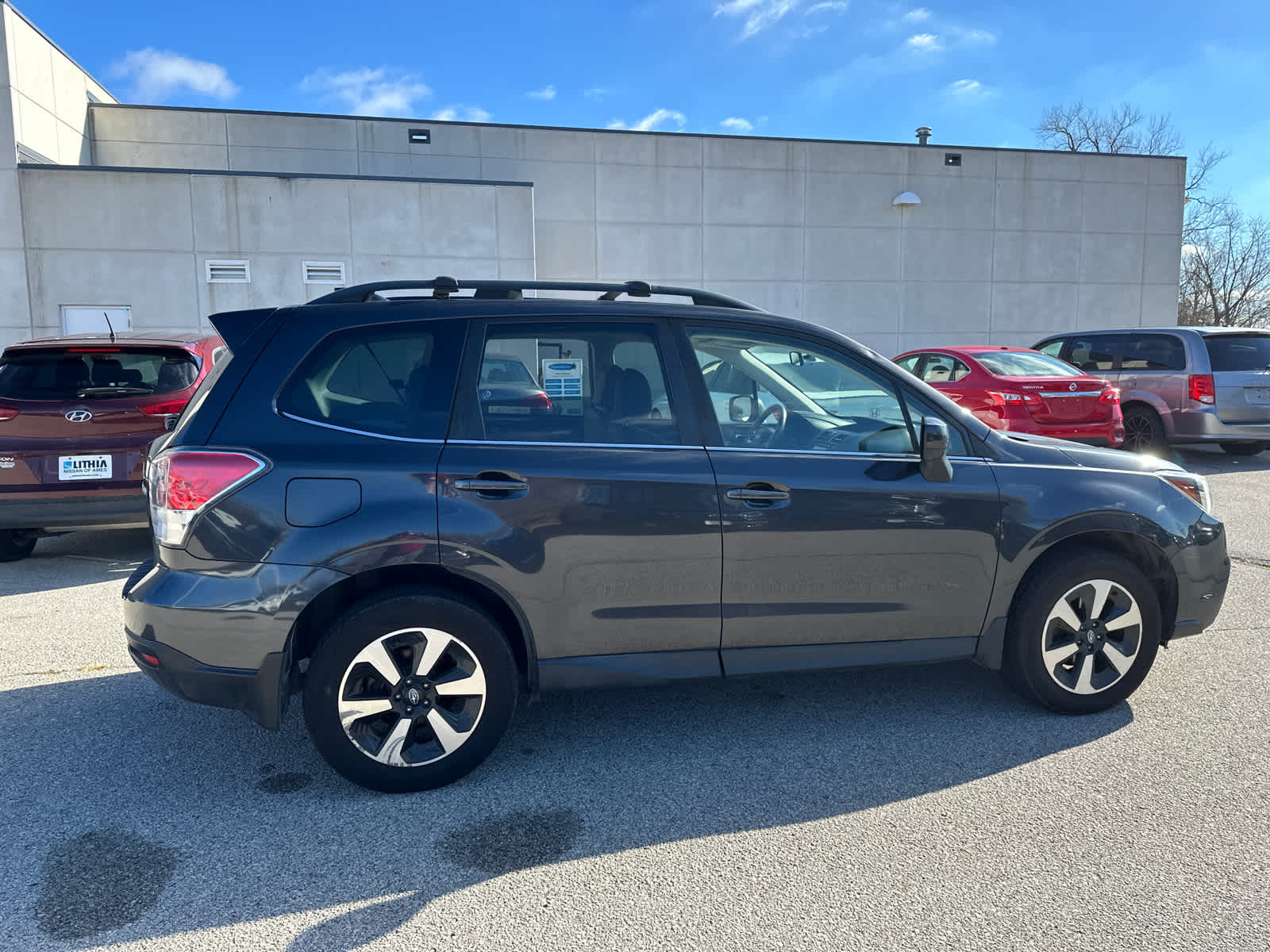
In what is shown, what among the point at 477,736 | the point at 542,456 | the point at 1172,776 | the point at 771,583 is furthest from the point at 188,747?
the point at 1172,776

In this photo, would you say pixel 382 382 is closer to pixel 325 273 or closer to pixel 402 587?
pixel 402 587

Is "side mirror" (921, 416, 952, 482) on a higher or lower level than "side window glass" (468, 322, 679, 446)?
lower

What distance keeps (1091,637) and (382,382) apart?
3088 millimetres

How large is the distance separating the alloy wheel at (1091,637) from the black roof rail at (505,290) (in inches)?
72.5

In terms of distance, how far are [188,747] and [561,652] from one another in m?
1.65

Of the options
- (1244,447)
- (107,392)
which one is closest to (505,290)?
(107,392)

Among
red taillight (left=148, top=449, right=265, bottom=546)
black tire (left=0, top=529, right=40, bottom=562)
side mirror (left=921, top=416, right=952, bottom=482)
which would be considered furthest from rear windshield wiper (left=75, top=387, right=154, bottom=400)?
side mirror (left=921, top=416, right=952, bottom=482)

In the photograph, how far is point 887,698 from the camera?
410 centimetres

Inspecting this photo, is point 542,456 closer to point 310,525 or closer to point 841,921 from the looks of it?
point 310,525

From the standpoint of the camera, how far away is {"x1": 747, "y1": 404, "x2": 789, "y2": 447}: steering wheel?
347cm

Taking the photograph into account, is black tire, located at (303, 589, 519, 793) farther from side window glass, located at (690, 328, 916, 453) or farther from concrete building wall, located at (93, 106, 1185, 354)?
concrete building wall, located at (93, 106, 1185, 354)

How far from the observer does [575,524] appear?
3191mm

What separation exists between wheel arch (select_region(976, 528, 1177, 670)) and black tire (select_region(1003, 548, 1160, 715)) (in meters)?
0.02

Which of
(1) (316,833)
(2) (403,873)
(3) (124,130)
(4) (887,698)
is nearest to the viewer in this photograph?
(2) (403,873)
